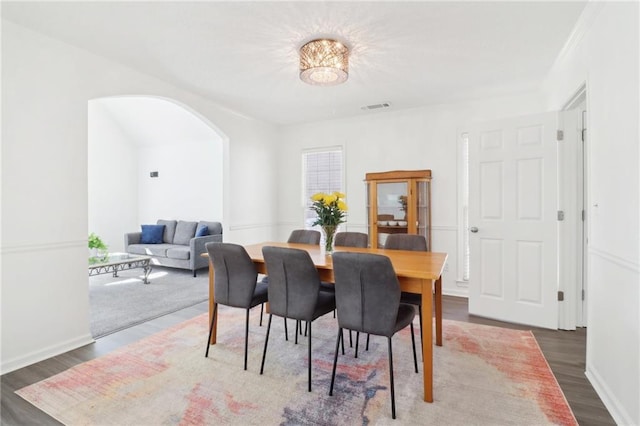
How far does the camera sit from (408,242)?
3.05 meters

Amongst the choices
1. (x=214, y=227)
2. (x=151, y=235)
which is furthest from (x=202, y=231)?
(x=151, y=235)

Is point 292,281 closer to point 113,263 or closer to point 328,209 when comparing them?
point 328,209

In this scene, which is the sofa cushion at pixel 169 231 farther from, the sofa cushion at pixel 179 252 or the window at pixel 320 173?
the window at pixel 320 173

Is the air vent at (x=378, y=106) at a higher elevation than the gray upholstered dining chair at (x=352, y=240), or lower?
higher

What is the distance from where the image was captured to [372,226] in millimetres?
4555

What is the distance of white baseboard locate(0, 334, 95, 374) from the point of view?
2.35 m

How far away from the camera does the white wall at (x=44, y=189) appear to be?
240cm

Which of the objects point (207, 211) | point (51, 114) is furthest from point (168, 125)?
point (51, 114)

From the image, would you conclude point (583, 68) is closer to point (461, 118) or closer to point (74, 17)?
point (461, 118)

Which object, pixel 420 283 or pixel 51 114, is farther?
pixel 51 114

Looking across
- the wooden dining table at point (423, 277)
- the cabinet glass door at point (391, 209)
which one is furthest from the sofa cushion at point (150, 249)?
the wooden dining table at point (423, 277)

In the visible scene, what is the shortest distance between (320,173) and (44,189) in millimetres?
3567

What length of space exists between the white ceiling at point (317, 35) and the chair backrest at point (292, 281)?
65.5 inches

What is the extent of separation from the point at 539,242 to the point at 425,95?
6.90 feet
